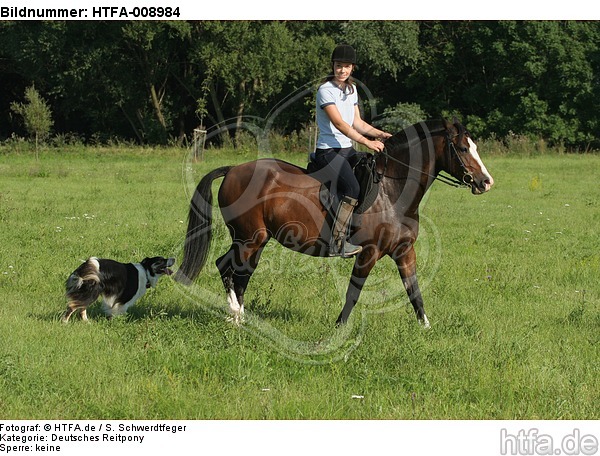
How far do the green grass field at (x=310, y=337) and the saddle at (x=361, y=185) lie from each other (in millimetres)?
1320

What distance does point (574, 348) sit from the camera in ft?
24.5

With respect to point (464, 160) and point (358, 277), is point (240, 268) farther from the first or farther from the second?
point (464, 160)

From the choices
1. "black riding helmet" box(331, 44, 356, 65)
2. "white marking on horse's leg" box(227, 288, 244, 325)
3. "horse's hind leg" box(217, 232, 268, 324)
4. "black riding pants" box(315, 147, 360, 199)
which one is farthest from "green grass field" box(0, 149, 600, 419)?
"black riding helmet" box(331, 44, 356, 65)

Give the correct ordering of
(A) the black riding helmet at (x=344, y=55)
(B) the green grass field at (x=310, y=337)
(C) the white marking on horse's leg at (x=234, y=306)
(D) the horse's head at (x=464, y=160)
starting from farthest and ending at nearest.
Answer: (C) the white marking on horse's leg at (x=234, y=306), (D) the horse's head at (x=464, y=160), (A) the black riding helmet at (x=344, y=55), (B) the green grass field at (x=310, y=337)

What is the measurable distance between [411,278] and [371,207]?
939 mm

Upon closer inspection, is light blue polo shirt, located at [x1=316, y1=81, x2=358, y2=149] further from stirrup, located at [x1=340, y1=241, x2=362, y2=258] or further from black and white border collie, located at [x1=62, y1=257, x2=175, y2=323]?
black and white border collie, located at [x1=62, y1=257, x2=175, y2=323]

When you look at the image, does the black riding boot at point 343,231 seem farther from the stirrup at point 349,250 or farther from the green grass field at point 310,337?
the green grass field at point 310,337

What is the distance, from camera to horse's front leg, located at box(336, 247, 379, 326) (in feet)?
26.6

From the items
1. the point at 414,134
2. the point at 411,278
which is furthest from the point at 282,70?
the point at 411,278

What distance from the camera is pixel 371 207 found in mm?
8195

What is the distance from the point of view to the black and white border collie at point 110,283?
8273 millimetres

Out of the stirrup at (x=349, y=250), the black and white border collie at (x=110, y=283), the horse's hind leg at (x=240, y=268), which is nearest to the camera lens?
the stirrup at (x=349, y=250)

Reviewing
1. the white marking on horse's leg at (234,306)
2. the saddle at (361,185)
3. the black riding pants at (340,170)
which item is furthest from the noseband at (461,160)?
the white marking on horse's leg at (234,306)
